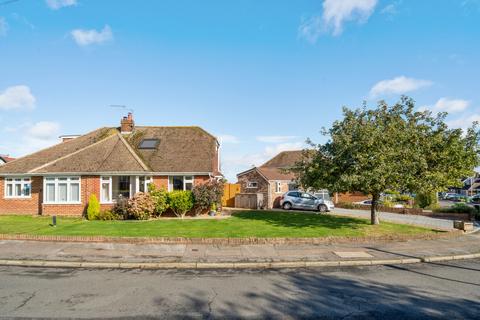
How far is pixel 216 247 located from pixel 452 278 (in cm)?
731

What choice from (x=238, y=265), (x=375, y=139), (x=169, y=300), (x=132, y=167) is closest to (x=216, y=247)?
Answer: (x=238, y=265)

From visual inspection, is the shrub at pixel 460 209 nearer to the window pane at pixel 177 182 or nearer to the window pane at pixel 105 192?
the window pane at pixel 177 182

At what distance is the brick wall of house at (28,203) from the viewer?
814 inches

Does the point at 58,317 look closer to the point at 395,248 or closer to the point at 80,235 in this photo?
the point at 80,235

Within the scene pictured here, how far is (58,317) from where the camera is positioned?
6105mm

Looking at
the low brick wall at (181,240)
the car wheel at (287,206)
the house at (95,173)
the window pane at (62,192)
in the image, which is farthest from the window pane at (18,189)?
the car wheel at (287,206)

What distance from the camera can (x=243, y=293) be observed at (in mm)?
7590

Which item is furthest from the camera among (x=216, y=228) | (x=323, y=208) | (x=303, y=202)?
(x=303, y=202)

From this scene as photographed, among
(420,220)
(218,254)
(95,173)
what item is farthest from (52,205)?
(420,220)

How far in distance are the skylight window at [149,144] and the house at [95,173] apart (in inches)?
2.4

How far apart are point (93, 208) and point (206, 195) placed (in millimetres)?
6332

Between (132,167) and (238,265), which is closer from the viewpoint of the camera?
(238,265)

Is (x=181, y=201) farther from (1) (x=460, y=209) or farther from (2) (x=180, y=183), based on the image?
(1) (x=460, y=209)

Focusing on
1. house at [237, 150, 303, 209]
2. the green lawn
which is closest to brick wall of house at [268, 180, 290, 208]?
house at [237, 150, 303, 209]
